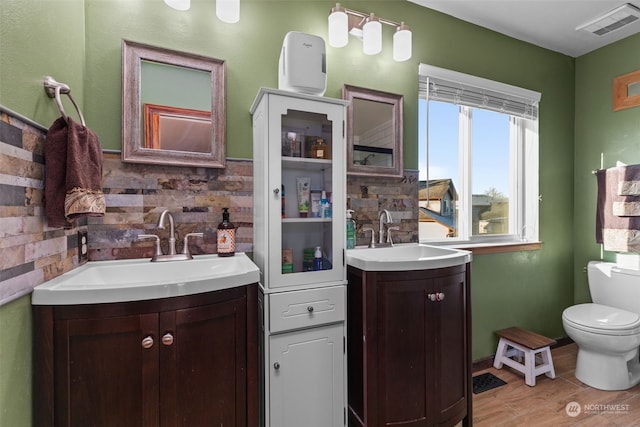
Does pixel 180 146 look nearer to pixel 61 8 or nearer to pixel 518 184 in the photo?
pixel 61 8

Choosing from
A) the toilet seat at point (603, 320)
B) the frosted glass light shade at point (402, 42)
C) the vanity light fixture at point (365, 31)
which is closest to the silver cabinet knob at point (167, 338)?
the vanity light fixture at point (365, 31)

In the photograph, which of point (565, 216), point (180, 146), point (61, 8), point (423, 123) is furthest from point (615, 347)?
point (61, 8)

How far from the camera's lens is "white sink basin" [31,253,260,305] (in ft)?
3.04

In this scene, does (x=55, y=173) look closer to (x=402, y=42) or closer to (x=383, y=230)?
(x=383, y=230)

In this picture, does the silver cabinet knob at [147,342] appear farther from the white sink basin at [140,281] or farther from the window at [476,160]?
the window at [476,160]

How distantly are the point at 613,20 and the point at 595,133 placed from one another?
0.88m

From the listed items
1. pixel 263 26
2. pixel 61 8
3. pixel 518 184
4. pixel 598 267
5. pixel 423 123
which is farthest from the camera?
pixel 518 184

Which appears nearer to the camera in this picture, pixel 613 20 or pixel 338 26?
pixel 338 26

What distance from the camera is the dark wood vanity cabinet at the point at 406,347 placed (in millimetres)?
1416

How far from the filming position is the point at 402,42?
1896 millimetres

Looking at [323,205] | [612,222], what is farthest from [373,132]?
[612,222]

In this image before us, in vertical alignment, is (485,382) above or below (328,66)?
below

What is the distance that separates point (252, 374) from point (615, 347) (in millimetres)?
2280

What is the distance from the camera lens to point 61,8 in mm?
1145
